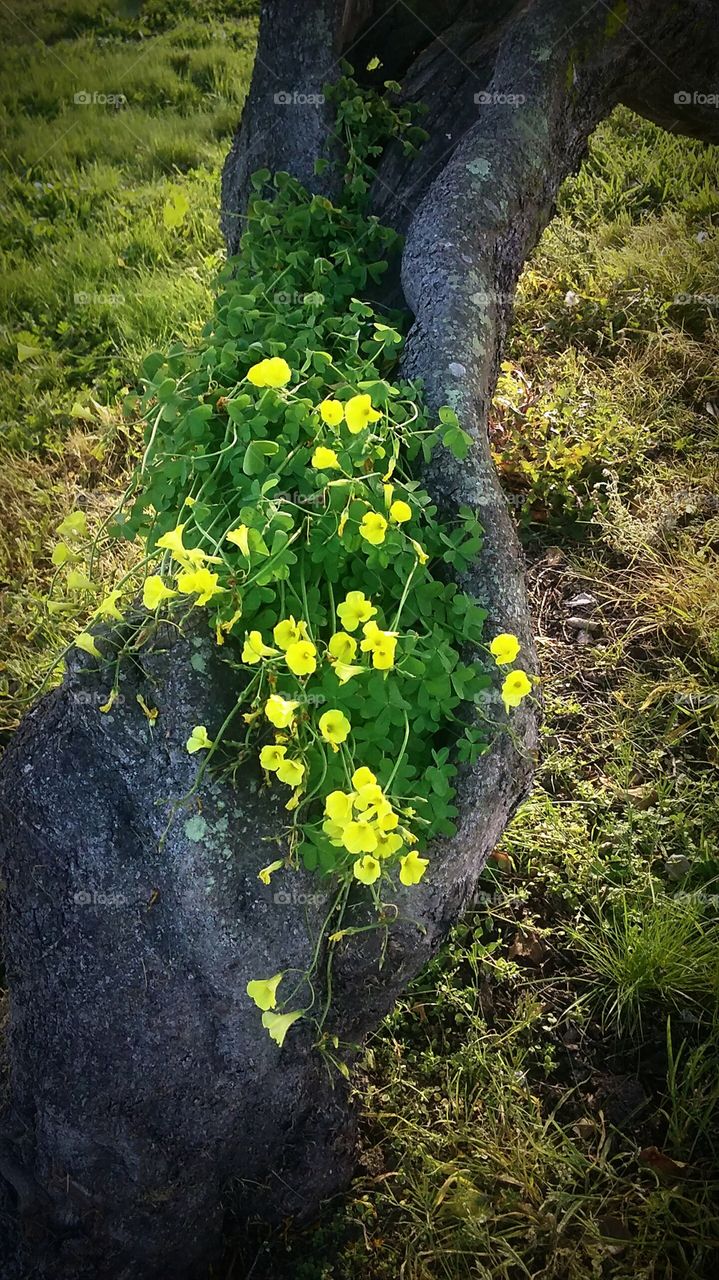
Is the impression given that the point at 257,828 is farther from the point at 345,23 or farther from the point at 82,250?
the point at 82,250

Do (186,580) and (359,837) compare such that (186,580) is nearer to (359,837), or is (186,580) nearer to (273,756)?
(273,756)

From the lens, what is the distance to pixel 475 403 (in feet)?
7.20

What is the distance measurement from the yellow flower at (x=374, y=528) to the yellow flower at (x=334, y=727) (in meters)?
0.36

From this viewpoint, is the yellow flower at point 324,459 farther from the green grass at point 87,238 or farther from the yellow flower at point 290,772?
the green grass at point 87,238

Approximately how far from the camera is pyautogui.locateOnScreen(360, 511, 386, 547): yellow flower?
66.7 inches

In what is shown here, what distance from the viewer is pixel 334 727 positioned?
5.37 feet

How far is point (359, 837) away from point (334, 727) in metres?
0.21

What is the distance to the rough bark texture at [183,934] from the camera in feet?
6.02

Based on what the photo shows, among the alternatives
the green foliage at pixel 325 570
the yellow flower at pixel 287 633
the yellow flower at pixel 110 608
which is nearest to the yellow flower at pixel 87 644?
the yellow flower at pixel 110 608

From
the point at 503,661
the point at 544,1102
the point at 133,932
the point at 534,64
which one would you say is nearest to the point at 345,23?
the point at 534,64

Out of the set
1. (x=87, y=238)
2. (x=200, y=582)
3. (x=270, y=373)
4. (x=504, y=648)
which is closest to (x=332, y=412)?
(x=270, y=373)

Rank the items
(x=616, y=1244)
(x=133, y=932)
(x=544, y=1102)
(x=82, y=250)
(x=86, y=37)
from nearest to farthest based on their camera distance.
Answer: (x=133, y=932), (x=616, y=1244), (x=544, y=1102), (x=82, y=250), (x=86, y=37)

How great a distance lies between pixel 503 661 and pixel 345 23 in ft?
7.87

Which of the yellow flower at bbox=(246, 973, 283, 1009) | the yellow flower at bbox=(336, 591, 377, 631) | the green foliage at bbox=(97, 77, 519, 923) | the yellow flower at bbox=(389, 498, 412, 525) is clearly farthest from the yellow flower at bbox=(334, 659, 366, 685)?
the yellow flower at bbox=(246, 973, 283, 1009)
